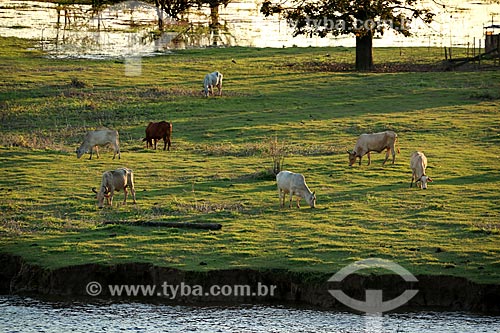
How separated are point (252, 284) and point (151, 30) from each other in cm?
5319

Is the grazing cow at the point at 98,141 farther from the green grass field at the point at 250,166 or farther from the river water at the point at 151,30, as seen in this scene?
the river water at the point at 151,30

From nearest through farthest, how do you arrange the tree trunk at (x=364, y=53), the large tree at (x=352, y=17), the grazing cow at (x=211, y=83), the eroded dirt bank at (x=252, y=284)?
the eroded dirt bank at (x=252, y=284) < the grazing cow at (x=211, y=83) < the large tree at (x=352, y=17) < the tree trunk at (x=364, y=53)

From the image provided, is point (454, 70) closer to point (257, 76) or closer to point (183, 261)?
point (257, 76)

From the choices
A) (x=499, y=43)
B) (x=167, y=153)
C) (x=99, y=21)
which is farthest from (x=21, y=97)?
(x=99, y=21)

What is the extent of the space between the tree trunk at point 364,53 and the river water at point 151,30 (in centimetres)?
995

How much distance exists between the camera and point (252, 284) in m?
19.5

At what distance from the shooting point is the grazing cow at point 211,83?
137 feet

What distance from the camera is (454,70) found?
49.8 metres

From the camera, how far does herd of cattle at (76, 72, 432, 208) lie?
2383 cm

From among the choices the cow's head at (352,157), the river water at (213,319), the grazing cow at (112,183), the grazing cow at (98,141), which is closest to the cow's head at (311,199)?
the grazing cow at (112,183)

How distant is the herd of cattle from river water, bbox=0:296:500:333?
5359 mm

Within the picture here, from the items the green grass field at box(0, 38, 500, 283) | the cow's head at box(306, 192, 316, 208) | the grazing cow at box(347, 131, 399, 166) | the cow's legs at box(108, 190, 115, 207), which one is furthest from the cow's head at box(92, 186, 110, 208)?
the grazing cow at box(347, 131, 399, 166)

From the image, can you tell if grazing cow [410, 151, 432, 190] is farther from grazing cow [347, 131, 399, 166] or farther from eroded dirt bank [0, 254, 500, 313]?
eroded dirt bank [0, 254, 500, 313]

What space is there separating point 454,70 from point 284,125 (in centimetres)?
1667
